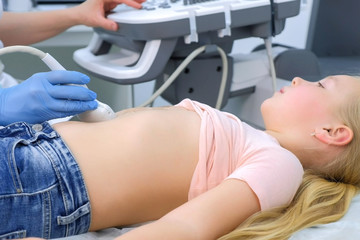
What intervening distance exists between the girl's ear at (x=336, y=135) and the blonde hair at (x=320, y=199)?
0.01 meters

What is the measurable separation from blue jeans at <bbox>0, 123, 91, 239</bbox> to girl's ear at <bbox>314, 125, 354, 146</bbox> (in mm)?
523

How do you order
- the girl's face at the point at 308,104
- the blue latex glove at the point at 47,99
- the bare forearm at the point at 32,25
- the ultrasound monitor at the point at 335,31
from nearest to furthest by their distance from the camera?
the blue latex glove at the point at 47,99
the girl's face at the point at 308,104
the bare forearm at the point at 32,25
the ultrasound monitor at the point at 335,31

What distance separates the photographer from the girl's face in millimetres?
1170

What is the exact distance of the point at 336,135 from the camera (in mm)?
1141

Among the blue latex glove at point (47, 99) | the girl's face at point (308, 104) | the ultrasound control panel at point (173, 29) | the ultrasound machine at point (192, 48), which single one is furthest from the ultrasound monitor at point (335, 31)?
the blue latex glove at point (47, 99)

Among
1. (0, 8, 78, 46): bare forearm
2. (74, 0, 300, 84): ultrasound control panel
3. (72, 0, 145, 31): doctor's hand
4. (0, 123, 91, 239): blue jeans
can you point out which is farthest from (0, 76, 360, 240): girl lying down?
(0, 8, 78, 46): bare forearm

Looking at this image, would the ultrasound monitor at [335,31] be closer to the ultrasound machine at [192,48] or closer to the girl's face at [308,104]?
the ultrasound machine at [192,48]

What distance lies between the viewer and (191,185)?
1.04 meters

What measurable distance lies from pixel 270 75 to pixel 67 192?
103 centimetres

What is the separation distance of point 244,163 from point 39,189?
0.39 metres

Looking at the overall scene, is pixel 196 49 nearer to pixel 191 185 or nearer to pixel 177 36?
pixel 177 36

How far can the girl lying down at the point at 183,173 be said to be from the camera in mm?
926

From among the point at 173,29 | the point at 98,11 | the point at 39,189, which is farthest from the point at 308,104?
the point at 98,11

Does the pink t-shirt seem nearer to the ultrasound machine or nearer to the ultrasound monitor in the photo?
the ultrasound machine
